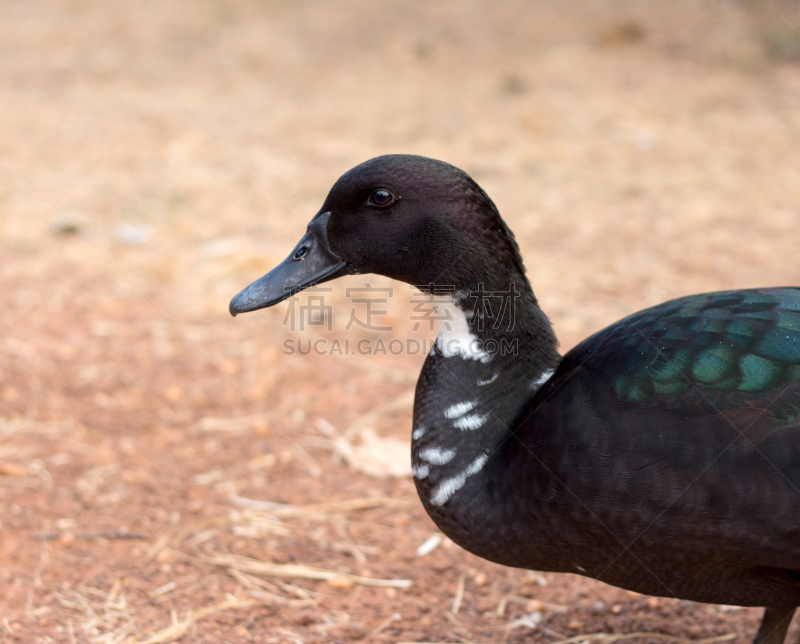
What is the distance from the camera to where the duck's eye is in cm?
238

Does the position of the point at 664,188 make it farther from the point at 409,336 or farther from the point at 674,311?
the point at 674,311

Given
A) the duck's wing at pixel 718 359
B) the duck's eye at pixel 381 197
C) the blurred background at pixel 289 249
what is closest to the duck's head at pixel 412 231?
the duck's eye at pixel 381 197

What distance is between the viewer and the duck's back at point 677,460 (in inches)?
75.8

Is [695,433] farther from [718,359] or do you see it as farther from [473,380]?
[473,380]

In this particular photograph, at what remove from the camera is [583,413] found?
2.09 meters

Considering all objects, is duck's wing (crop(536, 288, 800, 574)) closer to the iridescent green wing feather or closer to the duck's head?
the iridescent green wing feather

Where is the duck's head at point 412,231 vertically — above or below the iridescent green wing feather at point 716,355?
above

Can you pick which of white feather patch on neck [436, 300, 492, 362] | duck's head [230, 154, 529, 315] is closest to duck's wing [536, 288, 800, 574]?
white feather patch on neck [436, 300, 492, 362]

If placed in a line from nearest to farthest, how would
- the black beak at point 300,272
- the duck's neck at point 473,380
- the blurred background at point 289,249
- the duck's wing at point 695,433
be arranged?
the duck's wing at point 695,433 < the duck's neck at point 473,380 < the black beak at point 300,272 < the blurred background at point 289,249

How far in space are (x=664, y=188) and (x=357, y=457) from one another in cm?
368

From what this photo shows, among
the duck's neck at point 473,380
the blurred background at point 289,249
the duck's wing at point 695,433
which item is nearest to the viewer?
the duck's wing at point 695,433

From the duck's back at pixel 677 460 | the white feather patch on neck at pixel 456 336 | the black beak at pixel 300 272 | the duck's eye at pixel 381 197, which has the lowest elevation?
the duck's back at pixel 677 460

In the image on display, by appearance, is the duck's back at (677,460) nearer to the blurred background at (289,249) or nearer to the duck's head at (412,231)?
the duck's head at (412,231)

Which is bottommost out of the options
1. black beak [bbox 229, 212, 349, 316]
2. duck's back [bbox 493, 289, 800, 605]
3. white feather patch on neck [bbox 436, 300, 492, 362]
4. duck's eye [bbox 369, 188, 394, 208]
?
duck's back [bbox 493, 289, 800, 605]
